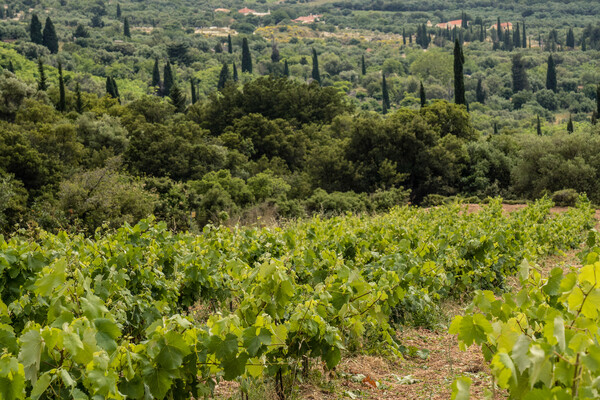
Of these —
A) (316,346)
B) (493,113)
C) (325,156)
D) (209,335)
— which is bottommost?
(493,113)

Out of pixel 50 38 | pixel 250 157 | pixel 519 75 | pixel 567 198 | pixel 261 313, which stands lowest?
pixel 519 75

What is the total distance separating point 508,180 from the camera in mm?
34594

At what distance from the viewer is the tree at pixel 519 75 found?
102938 millimetres

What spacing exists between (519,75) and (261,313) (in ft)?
352

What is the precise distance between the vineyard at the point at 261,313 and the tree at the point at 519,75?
9950 cm

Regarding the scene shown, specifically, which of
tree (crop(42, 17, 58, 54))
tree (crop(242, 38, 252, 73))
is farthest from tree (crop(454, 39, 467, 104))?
tree (crop(42, 17, 58, 54))

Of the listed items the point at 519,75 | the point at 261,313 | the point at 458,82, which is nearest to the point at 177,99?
the point at 458,82

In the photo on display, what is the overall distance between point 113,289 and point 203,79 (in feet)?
324

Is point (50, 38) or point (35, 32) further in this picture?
point (50, 38)

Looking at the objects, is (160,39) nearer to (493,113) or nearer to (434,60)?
(434,60)

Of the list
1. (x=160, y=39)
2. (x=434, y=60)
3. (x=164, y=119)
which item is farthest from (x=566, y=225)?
(x=160, y=39)

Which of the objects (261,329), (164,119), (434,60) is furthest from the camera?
(434,60)

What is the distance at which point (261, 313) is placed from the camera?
172 inches

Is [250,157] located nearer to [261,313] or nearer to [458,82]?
[458,82]
